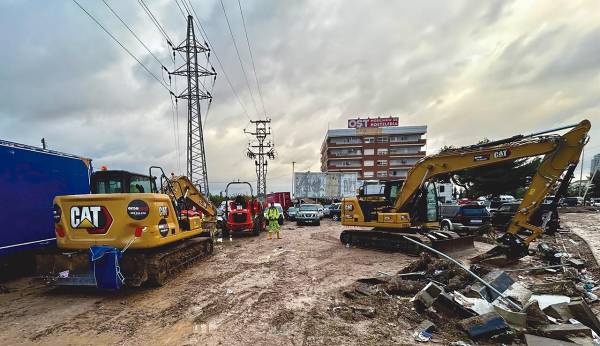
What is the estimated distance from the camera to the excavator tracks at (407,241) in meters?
10.8

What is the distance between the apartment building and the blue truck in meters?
71.6

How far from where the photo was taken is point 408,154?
3142 inches

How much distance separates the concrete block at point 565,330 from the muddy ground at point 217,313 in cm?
122

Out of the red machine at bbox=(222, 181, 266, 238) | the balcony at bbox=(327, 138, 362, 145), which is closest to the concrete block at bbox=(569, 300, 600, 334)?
the red machine at bbox=(222, 181, 266, 238)

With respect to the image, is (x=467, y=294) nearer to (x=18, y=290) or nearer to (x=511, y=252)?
(x=511, y=252)

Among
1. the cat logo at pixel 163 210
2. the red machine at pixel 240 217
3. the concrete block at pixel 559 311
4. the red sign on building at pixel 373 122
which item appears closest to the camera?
the concrete block at pixel 559 311

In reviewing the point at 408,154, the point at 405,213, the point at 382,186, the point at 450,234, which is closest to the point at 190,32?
the point at 382,186

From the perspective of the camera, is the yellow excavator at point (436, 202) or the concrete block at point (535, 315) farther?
the yellow excavator at point (436, 202)

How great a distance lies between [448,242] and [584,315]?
6129 millimetres

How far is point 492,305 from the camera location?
5277 mm

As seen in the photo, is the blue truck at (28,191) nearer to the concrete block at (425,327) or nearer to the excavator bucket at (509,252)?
the concrete block at (425,327)

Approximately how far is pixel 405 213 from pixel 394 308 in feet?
21.5

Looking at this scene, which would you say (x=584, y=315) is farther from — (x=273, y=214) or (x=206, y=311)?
(x=273, y=214)

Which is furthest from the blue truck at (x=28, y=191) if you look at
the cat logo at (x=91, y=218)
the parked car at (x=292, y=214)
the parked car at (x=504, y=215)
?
the parked car at (x=292, y=214)
